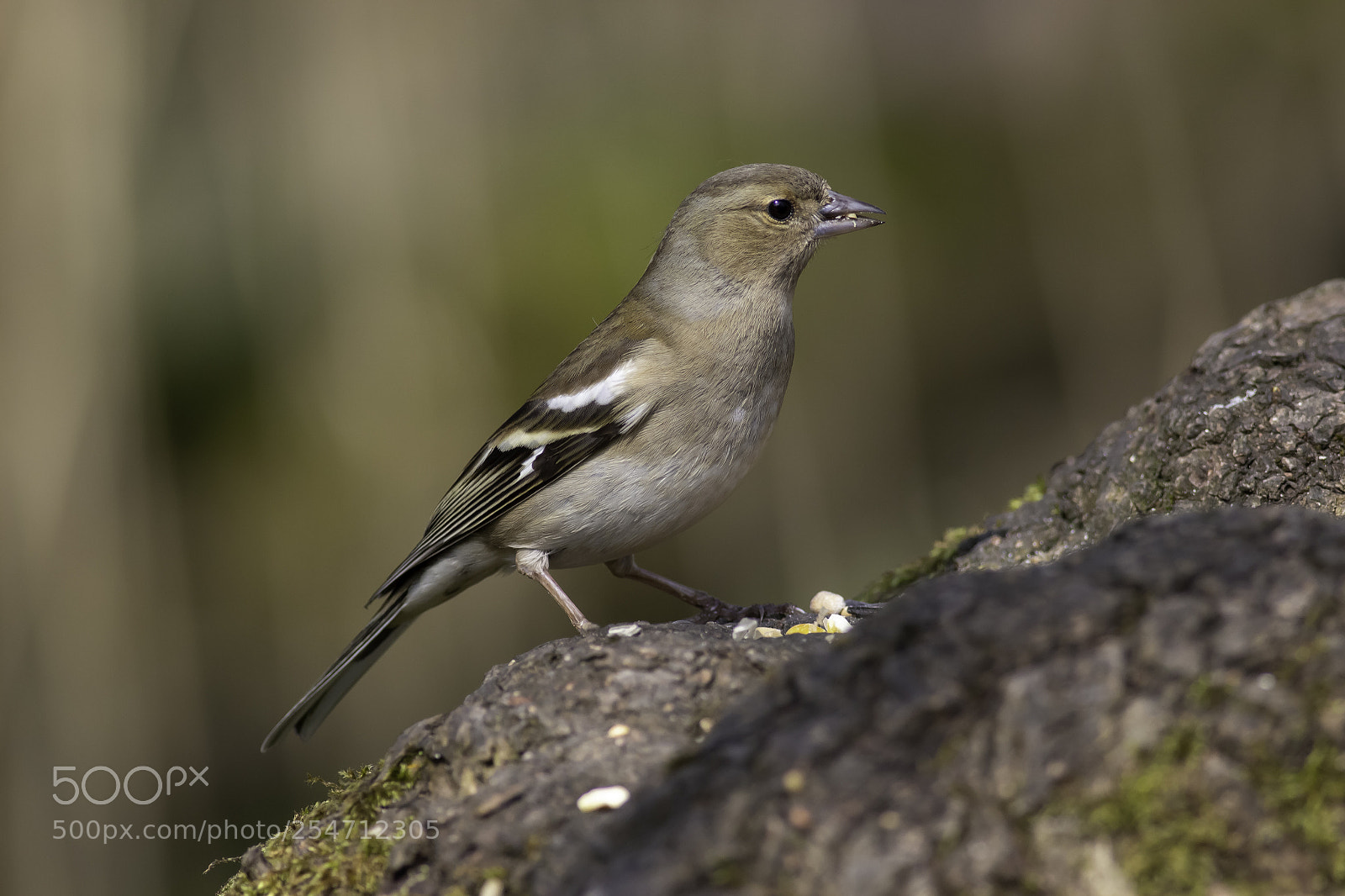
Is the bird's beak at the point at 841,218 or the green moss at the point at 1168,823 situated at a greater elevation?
the bird's beak at the point at 841,218

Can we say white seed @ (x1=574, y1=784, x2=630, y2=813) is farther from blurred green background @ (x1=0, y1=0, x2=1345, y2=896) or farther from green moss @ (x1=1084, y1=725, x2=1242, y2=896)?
blurred green background @ (x1=0, y1=0, x2=1345, y2=896)

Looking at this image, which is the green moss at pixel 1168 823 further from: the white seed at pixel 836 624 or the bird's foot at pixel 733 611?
the bird's foot at pixel 733 611

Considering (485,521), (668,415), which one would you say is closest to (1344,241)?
(668,415)

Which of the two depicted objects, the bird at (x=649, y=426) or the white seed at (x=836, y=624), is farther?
the bird at (x=649, y=426)

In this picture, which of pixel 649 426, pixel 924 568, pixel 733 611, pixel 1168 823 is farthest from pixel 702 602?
pixel 1168 823

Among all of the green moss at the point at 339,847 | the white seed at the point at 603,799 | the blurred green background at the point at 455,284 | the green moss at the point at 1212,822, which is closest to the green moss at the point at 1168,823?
the green moss at the point at 1212,822

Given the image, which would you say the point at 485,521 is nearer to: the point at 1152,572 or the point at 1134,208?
the point at 1152,572
